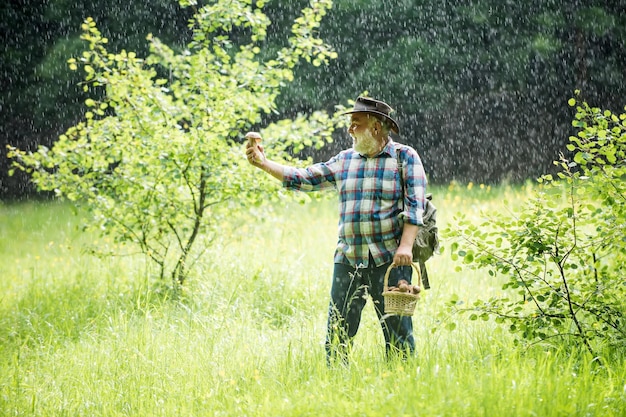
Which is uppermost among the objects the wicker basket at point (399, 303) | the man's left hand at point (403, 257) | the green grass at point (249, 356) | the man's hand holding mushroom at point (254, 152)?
the man's hand holding mushroom at point (254, 152)

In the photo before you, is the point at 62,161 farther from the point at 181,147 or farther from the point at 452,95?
the point at 452,95

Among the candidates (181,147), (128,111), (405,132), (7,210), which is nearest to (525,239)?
(181,147)

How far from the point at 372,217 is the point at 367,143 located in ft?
1.48

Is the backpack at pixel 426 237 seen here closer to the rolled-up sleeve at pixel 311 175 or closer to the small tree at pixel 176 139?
the rolled-up sleeve at pixel 311 175

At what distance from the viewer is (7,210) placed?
15.3m

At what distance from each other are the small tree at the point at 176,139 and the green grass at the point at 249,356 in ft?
2.48

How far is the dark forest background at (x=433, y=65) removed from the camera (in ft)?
59.1

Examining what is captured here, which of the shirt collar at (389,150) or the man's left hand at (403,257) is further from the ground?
the shirt collar at (389,150)

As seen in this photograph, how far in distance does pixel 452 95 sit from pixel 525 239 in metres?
15.9

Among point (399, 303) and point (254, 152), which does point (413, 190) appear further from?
point (254, 152)

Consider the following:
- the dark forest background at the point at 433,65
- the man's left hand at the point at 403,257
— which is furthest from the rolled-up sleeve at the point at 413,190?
the dark forest background at the point at 433,65

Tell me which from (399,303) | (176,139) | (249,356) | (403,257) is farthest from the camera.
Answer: (176,139)

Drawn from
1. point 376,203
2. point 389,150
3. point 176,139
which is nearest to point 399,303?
point 376,203

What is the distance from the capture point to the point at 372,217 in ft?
13.2
